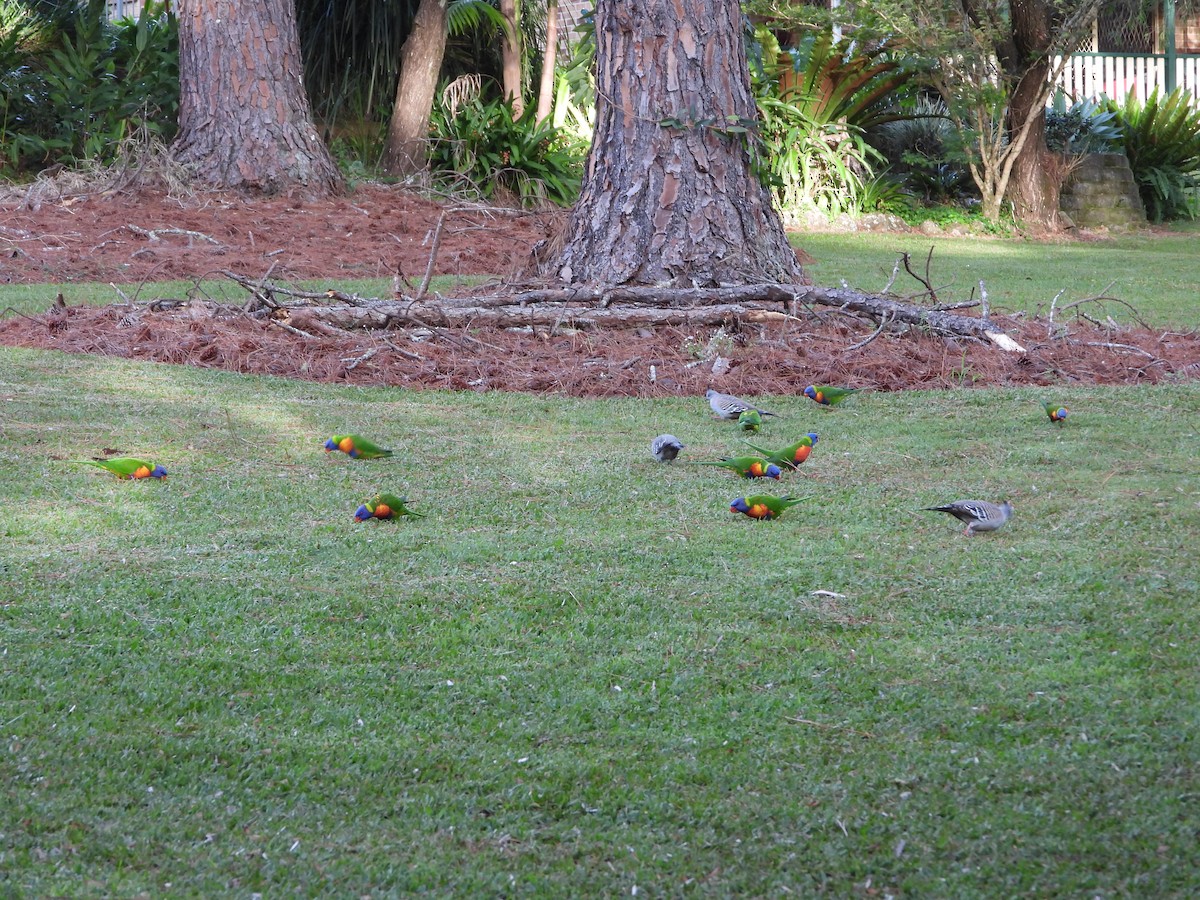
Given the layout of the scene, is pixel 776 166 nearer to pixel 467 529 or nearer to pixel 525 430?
pixel 525 430

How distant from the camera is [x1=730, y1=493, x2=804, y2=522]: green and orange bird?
3.85 metres

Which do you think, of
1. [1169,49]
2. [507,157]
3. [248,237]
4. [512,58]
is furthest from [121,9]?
[1169,49]

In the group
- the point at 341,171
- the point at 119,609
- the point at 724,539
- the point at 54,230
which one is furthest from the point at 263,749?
the point at 341,171

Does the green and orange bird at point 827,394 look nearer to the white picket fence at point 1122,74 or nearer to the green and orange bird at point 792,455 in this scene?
the green and orange bird at point 792,455

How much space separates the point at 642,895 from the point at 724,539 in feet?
5.85

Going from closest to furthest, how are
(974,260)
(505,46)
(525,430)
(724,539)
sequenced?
(724,539), (525,430), (974,260), (505,46)

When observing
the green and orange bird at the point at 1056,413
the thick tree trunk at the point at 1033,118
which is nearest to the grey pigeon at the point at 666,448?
the green and orange bird at the point at 1056,413

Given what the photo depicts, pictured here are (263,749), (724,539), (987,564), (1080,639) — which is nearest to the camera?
(263,749)

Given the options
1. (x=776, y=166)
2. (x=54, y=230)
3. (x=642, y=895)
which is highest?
(x=776, y=166)

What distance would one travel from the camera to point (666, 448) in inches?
178

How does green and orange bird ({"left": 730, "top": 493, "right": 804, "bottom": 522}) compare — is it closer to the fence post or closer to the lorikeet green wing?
the lorikeet green wing

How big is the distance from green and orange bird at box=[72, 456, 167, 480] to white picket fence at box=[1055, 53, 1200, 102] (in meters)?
18.0

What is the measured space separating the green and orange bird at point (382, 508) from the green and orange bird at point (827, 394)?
2.50m

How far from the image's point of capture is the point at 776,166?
535 inches
